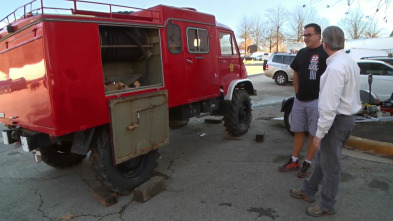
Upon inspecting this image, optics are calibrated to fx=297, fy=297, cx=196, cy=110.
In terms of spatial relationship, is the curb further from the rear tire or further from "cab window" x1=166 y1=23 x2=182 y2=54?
the rear tire

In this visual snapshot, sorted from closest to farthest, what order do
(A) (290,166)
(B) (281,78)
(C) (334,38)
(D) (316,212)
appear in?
1. (C) (334,38)
2. (D) (316,212)
3. (A) (290,166)
4. (B) (281,78)

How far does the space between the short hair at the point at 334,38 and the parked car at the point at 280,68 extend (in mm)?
14316

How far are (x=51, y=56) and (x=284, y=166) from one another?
3.35 m

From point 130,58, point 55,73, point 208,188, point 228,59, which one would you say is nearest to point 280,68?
point 228,59

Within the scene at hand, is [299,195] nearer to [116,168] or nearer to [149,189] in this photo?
[149,189]

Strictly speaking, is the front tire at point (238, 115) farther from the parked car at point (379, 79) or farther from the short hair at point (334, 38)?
the parked car at point (379, 79)

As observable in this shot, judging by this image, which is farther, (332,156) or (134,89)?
(134,89)

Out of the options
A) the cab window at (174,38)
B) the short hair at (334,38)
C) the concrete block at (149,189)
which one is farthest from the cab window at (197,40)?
the short hair at (334,38)

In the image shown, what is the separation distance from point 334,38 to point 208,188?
2362 mm

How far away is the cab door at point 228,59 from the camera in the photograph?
19.2ft

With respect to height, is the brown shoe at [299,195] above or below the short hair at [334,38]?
below

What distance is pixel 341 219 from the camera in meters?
3.06

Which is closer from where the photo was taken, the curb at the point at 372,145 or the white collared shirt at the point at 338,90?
the white collared shirt at the point at 338,90

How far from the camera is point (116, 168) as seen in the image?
3.74m
